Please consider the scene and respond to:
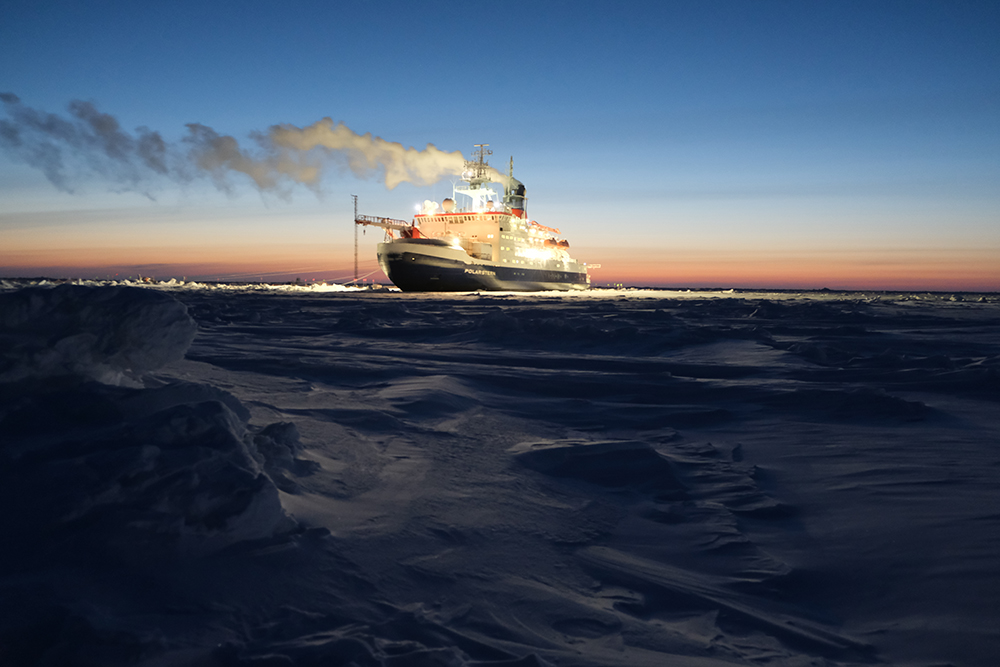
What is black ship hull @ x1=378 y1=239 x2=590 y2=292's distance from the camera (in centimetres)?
3453

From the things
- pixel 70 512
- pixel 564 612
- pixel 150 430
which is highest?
pixel 150 430

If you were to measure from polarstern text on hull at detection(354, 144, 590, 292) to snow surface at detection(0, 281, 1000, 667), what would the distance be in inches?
1279

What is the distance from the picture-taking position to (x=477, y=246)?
3994cm

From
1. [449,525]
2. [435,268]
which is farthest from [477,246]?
[449,525]

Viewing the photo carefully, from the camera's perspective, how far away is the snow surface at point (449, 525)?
119 centimetres

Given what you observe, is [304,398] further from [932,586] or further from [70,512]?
[932,586]

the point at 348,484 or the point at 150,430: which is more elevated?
Result: the point at 150,430

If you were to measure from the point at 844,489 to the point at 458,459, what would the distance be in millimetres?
1630

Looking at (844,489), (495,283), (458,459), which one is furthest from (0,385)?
(495,283)

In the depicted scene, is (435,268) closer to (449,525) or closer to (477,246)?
(477,246)

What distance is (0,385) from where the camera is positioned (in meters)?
1.95

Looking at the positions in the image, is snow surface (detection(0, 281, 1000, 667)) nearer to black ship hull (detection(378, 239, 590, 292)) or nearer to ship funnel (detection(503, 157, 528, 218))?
black ship hull (detection(378, 239, 590, 292))

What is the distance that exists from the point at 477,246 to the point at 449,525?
38.9 metres

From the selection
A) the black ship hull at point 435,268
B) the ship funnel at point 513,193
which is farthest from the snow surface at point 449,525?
the ship funnel at point 513,193
